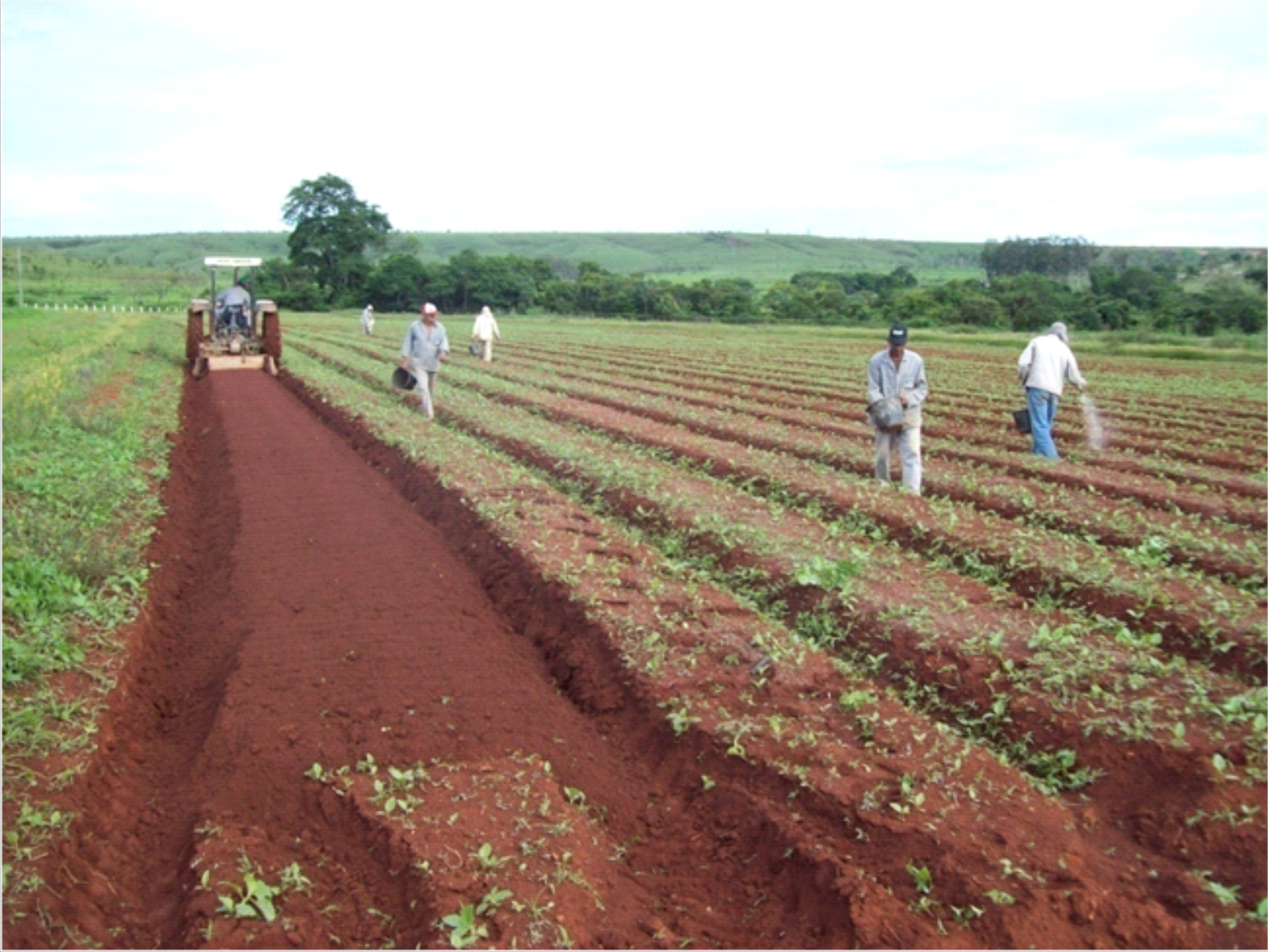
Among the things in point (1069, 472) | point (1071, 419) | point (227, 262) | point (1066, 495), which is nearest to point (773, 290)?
point (227, 262)

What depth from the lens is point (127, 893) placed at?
16.8 feet

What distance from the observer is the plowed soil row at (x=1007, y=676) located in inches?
212

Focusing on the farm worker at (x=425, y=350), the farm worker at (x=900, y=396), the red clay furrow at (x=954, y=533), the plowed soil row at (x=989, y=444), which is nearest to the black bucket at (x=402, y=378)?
the farm worker at (x=425, y=350)

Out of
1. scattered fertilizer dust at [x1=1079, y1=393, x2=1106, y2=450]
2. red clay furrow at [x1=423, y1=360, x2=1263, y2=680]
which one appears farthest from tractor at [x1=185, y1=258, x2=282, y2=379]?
scattered fertilizer dust at [x1=1079, y1=393, x2=1106, y2=450]

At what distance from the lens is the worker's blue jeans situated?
14500mm

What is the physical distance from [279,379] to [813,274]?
130ft

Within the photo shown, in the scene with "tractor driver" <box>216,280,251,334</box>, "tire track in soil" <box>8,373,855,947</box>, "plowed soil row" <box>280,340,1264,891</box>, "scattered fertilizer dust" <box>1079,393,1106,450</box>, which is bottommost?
"tire track in soil" <box>8,373,855,947</box>

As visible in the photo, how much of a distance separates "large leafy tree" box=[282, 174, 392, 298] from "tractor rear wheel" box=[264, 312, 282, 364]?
648 cm

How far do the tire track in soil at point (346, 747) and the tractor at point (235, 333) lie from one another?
16385 mm

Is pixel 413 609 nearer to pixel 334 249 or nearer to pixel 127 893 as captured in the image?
pixel 127 893

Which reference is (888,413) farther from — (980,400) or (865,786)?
(980,400)

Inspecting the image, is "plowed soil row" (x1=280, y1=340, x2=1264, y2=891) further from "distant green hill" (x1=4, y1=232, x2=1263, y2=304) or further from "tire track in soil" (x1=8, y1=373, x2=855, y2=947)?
"distant green hill" (x1=4, y1=232, x2=1263, y2=304)

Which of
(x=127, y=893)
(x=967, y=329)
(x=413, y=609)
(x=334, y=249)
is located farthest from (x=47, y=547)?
(x=967, y=329)

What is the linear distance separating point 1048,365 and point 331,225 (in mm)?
29141
